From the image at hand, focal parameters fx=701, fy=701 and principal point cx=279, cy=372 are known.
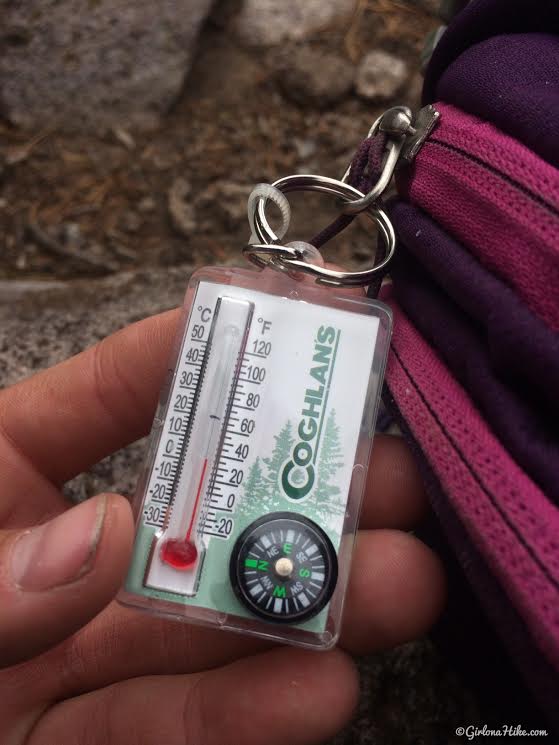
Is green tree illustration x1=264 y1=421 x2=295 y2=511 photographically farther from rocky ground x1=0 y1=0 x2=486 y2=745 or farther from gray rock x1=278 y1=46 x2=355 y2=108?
gray rock x1=278 y1=46 x2=355 y2=108

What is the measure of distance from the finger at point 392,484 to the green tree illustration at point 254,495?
0.46ft

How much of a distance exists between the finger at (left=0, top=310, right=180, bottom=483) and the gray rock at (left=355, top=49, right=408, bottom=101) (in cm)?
87

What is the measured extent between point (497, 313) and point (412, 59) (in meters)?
1.13

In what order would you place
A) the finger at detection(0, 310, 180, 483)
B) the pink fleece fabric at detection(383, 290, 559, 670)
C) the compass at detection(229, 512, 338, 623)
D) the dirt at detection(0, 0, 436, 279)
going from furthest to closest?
1. the dirt at detection(0, 0, 436, 279)
2. the finger at detection(0, 310, 180, 483)
3. the compass at detection(229, 512, 338, 623)
4. the pink fleece fabric at detection(383, 290, 559, 670)

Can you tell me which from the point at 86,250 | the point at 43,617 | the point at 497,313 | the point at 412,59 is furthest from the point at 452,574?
the point at 412,59

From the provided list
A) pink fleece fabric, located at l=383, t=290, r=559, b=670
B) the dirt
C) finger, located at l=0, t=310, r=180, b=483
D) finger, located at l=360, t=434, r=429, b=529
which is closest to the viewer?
pink fleece fabric, located at l=383, t=290, r=559, b=670

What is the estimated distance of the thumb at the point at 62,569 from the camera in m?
0.60

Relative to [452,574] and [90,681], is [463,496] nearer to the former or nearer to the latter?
[452,574]

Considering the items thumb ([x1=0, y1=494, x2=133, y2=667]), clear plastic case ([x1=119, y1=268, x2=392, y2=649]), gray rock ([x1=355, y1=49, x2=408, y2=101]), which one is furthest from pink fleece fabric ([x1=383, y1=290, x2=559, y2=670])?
gray rock ([x1=355, y1=49, x2=408, y2=101])

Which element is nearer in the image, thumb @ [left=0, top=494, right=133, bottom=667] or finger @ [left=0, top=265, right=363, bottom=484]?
thumb @ [left=0, top=494, right=133, bottom=667]

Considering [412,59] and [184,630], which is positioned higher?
[412,59]

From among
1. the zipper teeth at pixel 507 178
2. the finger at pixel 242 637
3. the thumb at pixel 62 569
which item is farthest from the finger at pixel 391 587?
the zipper teeth at pixel 507 178

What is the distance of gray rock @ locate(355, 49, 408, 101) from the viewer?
1.51 metres

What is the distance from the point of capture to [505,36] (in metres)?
0.72
